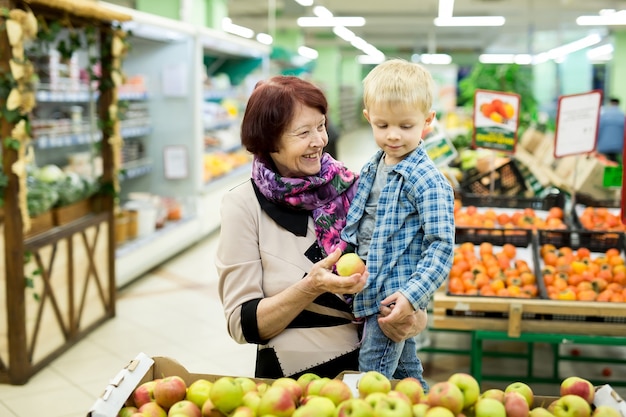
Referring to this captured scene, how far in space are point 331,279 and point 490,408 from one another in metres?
0.46

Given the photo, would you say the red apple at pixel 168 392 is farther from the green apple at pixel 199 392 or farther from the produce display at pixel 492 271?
the produce display at pixel 492 271

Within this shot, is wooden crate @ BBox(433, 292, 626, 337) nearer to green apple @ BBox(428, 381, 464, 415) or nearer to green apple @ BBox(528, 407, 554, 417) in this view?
green apple @ BBox(528, 407, 554, 417)

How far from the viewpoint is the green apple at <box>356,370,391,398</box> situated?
4.99 ft

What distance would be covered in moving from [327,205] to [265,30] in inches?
834

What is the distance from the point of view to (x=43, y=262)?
166 inches

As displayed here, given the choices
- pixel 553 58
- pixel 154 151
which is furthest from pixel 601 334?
pixel 553 58

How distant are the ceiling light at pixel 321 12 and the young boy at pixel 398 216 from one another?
13968 mm

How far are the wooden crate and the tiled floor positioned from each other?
414mm

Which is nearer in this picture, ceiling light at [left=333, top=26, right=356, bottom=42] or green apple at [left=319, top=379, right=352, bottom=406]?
green apple at [left=319, top=379, right=352, bottom=406]

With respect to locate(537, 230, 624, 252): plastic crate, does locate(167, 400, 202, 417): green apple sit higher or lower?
higher

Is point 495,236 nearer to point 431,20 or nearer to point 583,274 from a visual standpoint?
point 583,274

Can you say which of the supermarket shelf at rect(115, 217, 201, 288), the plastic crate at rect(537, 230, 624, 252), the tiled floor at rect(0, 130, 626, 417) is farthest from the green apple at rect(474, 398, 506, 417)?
the supermarket shelf at rect(115, 217, 201, 288)

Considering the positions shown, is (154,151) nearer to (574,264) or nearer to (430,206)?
(574,264)

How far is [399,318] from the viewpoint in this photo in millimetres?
1779
